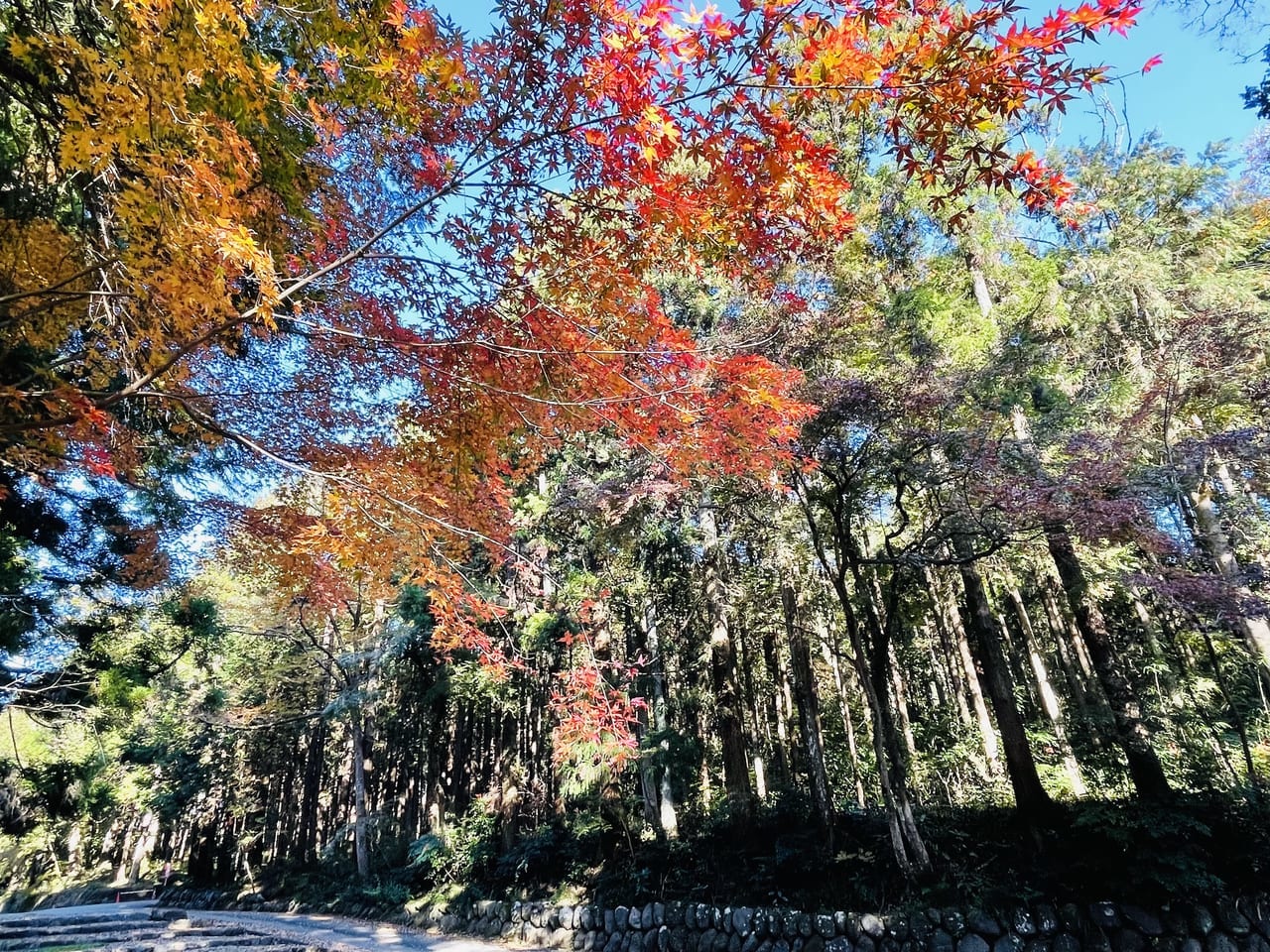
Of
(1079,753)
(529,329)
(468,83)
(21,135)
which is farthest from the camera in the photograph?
(1079,753)

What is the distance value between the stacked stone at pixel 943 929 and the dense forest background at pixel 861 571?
231 mm

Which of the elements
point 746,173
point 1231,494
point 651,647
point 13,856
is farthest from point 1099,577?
point 13,856

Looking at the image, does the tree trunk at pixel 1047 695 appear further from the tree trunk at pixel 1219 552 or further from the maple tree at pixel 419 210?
the maple tree at pixel 419 210

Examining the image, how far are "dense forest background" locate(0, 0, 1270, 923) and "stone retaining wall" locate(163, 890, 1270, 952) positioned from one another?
233 mm

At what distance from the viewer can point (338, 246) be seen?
4.08m

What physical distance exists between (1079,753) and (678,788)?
18.4 feet

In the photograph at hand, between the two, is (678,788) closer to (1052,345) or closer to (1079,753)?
(1079,753)

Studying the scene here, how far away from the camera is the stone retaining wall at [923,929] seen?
14.5ft

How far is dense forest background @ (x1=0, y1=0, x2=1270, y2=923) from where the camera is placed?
18.0ft

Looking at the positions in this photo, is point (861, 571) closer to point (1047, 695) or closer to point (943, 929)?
point (943, 929)

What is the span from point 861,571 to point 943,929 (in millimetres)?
3501

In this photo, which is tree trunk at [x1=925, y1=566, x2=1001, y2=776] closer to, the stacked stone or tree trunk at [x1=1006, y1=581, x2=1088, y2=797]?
tree trunk at [x1=1006, y1=581, x2=1088, y2=797]

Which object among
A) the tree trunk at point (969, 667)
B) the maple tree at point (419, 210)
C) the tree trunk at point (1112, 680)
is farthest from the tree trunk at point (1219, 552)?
the maple tree at point (419, 210)

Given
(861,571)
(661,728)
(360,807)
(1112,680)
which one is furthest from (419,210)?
(360,807)
